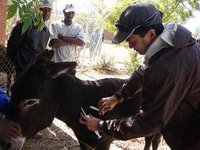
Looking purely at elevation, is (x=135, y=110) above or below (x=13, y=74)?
above

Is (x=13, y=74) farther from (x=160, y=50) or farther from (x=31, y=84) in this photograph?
(x=160, y=50)

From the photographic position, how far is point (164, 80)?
245cm

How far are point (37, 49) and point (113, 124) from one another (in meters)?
3.39

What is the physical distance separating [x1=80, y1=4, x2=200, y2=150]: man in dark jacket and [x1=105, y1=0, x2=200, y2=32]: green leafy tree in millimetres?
13400

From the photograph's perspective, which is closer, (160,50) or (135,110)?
(160,50)

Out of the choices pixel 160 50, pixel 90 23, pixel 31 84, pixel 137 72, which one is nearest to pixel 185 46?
pixel 160 50

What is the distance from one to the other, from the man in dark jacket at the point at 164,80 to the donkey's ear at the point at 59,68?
0.89 metres

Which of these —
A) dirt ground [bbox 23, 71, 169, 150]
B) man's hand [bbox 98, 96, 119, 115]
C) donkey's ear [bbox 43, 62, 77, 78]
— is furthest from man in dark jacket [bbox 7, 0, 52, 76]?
man's hand [bbox 98, 96, 119, 115]

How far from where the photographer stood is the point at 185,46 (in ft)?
8.42

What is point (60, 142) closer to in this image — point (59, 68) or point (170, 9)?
point (59, 68)

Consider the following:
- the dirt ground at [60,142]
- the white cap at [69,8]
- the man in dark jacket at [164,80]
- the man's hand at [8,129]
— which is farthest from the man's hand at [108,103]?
the white cap at [69,8]

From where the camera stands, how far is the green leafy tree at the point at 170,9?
1623 centimetres

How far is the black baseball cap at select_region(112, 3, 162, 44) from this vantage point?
2.59 metres

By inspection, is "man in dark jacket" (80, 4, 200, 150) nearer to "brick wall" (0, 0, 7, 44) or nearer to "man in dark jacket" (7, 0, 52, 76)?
"man in dark jacket" (7, 0, 52, 76)
